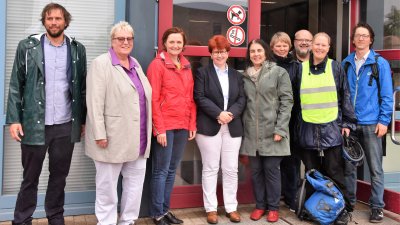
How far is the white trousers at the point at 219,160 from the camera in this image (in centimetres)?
393

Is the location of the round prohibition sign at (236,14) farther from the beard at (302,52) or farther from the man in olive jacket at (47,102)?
the man in olive jacket at (47,102)

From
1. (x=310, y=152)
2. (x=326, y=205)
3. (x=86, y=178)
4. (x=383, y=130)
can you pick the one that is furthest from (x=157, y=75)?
(x=383, y=130)

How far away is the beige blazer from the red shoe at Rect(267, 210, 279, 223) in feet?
5.00

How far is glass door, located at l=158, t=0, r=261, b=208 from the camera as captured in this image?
425 cm

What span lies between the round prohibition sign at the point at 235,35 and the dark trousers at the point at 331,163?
1.30m

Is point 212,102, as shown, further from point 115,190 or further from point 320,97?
point 115,190

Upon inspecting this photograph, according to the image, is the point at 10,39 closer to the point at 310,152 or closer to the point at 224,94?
the point at 224,94

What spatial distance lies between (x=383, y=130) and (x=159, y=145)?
84.1 inches

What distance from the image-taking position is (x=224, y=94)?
12.9 feet

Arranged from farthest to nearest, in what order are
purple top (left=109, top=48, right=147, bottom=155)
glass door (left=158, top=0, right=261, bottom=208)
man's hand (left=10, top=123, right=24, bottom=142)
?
glass door (left=158, top=0, right=261, bottom=208) < purple top (left=109, top=48, right=147, bottom=155) < man's hand (left=10, top=123, right=24, bottom=142)

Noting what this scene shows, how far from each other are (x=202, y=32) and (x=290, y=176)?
5.83 feet

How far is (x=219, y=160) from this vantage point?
4020mm

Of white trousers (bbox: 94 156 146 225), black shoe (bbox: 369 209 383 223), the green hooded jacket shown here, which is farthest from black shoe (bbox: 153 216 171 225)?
black shoe (bbox: 369 209 383 223)

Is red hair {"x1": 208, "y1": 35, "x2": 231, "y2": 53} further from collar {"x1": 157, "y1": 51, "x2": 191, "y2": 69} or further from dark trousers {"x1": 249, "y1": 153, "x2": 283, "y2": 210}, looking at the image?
dark trousers {"x1": 249, "y1": 153, "x2": 283, "y2": 210}
